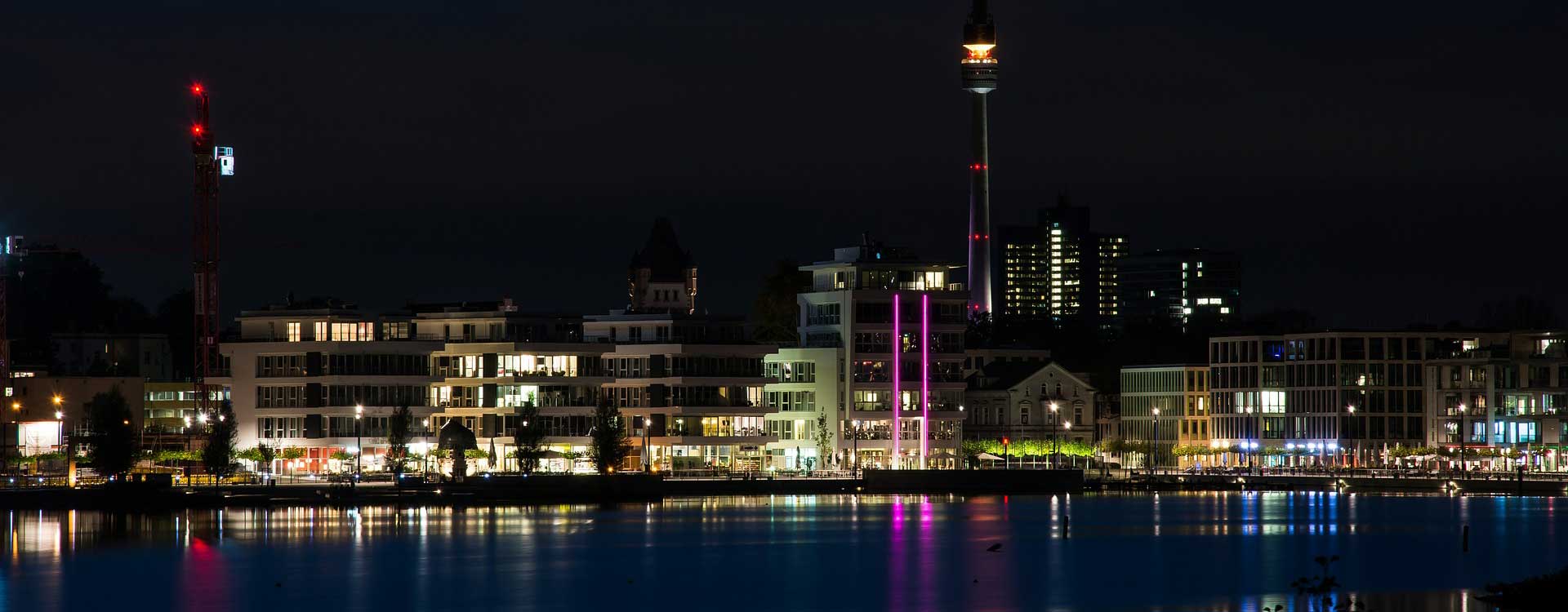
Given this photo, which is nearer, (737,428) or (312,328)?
(312,328)

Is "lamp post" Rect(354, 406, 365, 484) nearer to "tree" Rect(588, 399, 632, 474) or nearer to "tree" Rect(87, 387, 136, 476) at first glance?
"tree" Rect(87, 387, 136, 476)

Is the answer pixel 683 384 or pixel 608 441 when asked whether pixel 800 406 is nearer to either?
pixel 683 384

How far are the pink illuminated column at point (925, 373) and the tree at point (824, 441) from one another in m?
6.99

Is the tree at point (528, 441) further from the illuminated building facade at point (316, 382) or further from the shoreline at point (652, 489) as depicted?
the illuminated building facade at point (316, 382)

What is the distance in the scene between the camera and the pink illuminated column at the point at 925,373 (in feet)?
597

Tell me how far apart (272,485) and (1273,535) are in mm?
59777

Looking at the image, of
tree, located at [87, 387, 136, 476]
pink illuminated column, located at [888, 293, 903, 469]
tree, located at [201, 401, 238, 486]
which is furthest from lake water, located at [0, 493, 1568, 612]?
pink illuminated column, located at [888, 293, 903, 469]

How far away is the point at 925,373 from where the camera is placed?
183 metres

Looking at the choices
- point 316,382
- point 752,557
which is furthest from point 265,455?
point 752,557

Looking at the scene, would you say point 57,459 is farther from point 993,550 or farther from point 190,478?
point 993,550

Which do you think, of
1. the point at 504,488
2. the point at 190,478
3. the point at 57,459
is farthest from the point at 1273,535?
the point at 57,459

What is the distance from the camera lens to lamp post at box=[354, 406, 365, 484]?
527ft

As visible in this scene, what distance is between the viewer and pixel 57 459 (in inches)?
6821

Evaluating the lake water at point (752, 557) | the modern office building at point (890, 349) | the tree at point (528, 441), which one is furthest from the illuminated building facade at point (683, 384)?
the lake water at point (752, 557)
